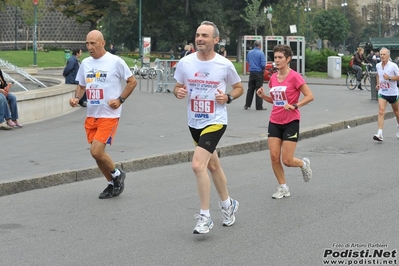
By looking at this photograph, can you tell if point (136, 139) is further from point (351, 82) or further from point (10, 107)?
point (351, 82)

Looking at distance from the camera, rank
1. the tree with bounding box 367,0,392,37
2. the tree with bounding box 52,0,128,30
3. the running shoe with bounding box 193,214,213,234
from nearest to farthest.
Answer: the running shoe with bounding box 193,214,213,234 < the tree with bounding box 52,0,128,30 < the tree with bounding box 367,0,392,37

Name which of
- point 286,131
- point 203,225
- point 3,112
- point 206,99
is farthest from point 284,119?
point 3,112

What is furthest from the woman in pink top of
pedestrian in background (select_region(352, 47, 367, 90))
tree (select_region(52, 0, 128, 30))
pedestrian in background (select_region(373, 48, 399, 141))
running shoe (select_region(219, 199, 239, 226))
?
tree (select_region(52, 0, 128, 30))

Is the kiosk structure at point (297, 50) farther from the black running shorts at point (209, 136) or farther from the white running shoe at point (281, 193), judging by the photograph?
the black running shorts at point (209, 136)

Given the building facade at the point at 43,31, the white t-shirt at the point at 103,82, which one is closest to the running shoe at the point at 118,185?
the white t-shirt at the point at 103,82

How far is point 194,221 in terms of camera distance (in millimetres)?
8297

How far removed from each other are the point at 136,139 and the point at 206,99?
727 cm

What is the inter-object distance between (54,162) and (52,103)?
792cm

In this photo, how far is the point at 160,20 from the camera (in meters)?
80.7

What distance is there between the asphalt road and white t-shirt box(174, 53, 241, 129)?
3.60 feet

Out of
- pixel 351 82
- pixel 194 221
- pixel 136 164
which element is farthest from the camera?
pixel 351 82

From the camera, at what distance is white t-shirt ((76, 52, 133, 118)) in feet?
31.3

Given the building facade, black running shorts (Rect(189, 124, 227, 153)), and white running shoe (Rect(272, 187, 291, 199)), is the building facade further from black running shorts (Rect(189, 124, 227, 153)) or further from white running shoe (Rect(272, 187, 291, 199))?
black running shorts (Rect(189, 124, 227, 153))

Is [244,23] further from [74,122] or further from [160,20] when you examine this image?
[74,122]
